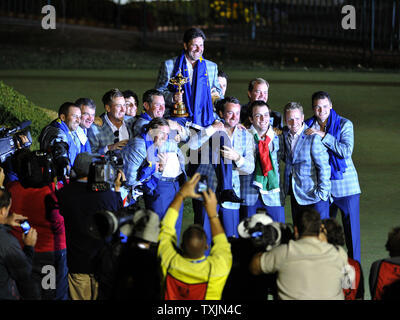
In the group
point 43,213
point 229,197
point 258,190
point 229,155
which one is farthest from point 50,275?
point 258,190

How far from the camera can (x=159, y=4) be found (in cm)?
2927

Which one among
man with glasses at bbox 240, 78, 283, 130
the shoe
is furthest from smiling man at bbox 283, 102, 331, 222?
man with glasses at bbox 240, 78, 283, 130

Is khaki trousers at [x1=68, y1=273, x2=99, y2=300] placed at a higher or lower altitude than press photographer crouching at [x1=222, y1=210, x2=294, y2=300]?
lower

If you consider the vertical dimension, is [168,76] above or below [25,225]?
above

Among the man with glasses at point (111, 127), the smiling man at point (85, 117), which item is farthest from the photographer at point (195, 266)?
the man with glasses at point (111, 127)

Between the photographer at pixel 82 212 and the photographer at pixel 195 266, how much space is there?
715 mm

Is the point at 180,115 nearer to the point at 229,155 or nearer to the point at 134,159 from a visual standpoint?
the point at 134,159

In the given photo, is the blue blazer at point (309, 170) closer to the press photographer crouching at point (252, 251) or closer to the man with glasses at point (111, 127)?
the press photographer crouching at point (252, 251)

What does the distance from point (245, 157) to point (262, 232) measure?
6.72 feet

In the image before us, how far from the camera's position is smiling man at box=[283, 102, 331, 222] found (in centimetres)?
673

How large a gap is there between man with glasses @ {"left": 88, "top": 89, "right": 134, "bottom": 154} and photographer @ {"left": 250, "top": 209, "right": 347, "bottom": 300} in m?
3.09

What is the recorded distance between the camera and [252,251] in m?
5.22

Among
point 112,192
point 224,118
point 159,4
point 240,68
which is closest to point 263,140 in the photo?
point 224,118

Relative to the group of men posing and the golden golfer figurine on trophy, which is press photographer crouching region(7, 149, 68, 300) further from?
the golden golfer figurine on trophy
